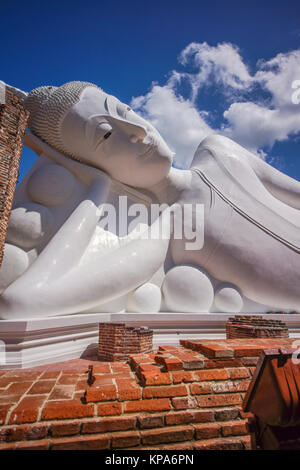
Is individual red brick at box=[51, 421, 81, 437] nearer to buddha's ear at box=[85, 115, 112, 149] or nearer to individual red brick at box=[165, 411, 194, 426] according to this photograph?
individual red brick at box=[165, 411, 194, 426]

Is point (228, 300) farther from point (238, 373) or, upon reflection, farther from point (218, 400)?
point (218, 400)

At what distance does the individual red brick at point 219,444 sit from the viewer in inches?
49.9

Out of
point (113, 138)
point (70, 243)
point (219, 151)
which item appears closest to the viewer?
point (70, 243)

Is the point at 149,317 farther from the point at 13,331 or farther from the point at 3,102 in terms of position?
the point at 3,102

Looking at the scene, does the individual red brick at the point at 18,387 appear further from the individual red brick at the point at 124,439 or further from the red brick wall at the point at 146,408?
the individual red brick at the point at 124,439

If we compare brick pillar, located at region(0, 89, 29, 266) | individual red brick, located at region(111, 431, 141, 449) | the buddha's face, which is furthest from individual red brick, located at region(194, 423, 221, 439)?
the buddha's face

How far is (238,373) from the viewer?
65.1 inches

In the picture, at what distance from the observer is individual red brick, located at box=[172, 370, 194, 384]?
1.55 meters

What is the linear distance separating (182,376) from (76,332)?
233 centimetres

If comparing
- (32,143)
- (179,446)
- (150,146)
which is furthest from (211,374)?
(32,143)

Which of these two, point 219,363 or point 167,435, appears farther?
point 219,363

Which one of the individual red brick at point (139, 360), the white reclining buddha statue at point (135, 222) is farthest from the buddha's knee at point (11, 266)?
the individual red brick at point (139, 360)

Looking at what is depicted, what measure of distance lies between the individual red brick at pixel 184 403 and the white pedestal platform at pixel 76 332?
204cm

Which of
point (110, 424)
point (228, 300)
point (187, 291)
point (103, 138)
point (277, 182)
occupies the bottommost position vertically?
point (110, 424)
